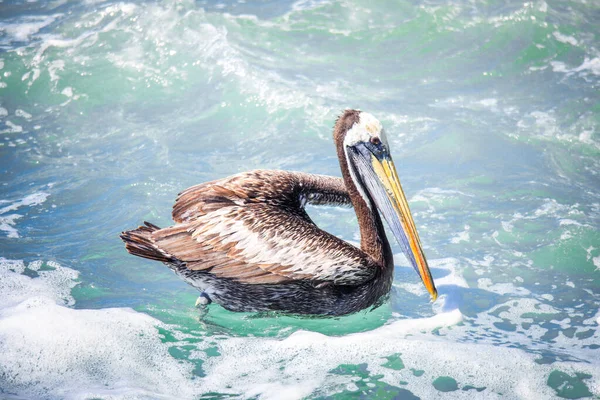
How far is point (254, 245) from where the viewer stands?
460 cm

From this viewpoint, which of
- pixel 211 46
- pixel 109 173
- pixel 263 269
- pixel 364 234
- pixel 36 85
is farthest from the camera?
pixel 211 46

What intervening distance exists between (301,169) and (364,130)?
2.57m

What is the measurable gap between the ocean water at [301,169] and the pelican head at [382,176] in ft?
2.14

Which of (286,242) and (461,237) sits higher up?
(286,242)

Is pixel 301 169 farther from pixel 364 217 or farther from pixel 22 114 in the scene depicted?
pixel 22 114

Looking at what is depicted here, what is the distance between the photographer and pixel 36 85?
866cm

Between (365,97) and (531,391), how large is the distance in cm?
530

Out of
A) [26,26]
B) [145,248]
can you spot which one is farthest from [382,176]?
[26,26]

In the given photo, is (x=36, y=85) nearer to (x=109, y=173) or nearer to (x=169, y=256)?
(x=109, y=173)

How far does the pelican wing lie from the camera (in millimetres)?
4582

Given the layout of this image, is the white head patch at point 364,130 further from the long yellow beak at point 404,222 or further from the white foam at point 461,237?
the white foam at point 461,237

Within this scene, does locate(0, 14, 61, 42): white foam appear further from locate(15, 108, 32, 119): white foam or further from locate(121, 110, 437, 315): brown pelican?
locate(121, 110, 437, 315): brown pelican

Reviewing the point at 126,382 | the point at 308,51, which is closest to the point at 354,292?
the point at 126,382

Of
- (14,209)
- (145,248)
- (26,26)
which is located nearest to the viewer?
(145,248)
